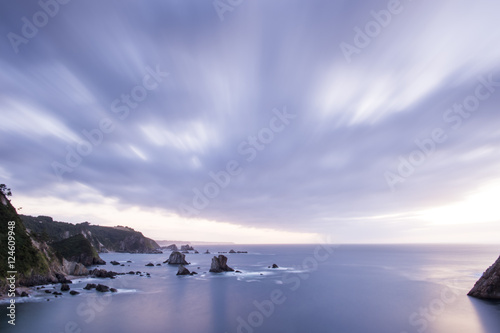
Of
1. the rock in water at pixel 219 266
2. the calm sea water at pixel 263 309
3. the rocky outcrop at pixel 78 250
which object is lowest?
the calm sea water at pixel 263 309

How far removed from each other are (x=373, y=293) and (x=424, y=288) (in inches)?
826

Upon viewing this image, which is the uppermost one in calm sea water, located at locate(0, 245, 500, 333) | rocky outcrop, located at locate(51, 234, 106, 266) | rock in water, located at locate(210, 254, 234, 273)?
rocky outcrop, located at locate(51, 234, 106, 266)

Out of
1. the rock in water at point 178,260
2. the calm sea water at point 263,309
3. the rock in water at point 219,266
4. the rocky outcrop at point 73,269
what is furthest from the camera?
the rock in water at point 178,260

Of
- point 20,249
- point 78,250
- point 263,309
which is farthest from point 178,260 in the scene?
point 263,309

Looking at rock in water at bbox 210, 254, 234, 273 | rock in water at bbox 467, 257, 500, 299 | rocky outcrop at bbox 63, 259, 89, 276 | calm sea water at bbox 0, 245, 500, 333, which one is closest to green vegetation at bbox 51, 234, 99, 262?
rocky outcrop at bbox 63, 259, 89, 276

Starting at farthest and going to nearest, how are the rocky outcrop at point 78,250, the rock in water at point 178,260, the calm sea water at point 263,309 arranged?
the rock in water at point 178,260 < the rocky outcrop at point 78,250 < the calm sea water at point 263,309

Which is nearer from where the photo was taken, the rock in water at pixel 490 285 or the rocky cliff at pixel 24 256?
the rock in water at pixel 490 285

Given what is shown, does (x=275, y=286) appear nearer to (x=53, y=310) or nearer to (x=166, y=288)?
(x=166, y=288)

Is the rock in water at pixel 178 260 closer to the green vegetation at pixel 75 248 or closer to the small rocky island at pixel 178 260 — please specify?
the small rocky island at pixel 178 260

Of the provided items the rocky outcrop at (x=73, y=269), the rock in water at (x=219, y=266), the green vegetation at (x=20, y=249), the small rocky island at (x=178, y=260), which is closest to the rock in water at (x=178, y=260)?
the small rocky island at (x=178, y=260)

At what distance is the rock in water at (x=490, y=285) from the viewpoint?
2307 inches

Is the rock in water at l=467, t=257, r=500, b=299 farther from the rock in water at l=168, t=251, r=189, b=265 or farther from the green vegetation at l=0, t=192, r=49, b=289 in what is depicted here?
the rock in water at l=168, t=251, r=189, b=265

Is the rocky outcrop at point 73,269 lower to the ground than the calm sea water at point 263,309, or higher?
higher

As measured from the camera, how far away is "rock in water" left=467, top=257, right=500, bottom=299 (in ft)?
192
